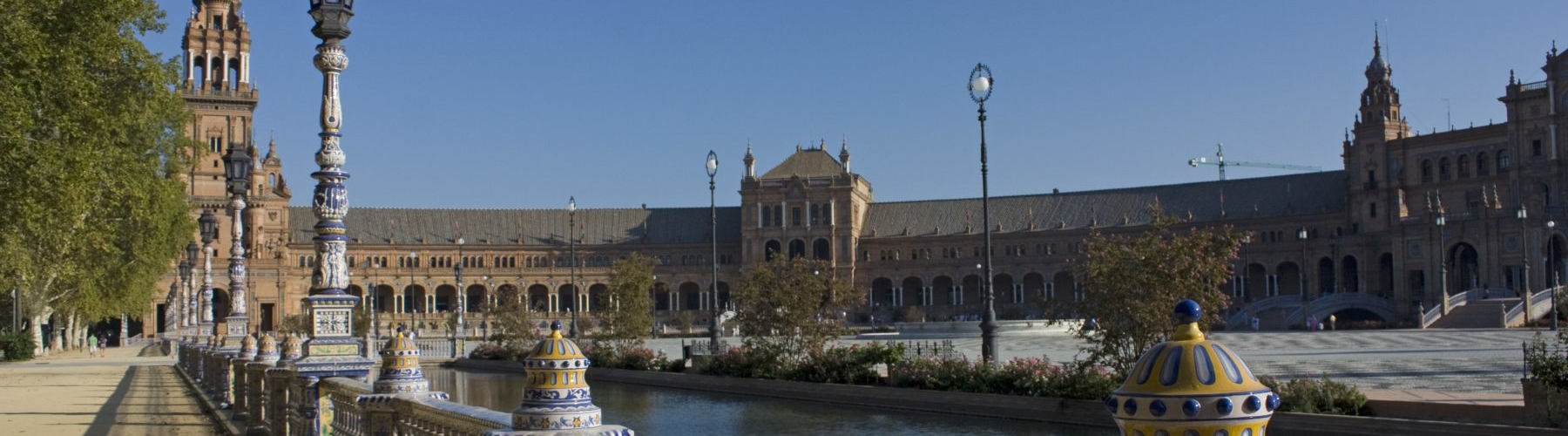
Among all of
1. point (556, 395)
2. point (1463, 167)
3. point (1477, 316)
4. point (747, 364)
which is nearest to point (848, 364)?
point (747, 364)

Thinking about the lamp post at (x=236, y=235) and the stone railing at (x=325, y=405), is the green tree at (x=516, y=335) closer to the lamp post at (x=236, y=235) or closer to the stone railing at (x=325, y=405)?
the lamp post at (x=236, y=235)

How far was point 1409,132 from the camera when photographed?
350ft

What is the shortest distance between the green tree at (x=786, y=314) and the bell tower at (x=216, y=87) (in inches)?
3298

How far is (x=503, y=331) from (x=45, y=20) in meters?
27.4

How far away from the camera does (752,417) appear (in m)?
25.3

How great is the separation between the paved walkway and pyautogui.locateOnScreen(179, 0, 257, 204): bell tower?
70.0 meters

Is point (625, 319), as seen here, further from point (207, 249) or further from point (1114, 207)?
point (1114, 207)

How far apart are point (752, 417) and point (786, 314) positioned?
6.49 meters

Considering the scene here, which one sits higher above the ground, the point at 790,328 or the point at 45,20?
the point at 45,20

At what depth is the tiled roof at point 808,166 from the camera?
12642cm

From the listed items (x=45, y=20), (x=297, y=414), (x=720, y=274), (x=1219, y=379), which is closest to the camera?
(x=1219, y=379)

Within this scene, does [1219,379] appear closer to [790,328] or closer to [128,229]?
[790,328]

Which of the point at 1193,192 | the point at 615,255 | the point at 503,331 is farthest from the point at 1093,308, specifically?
the point at 615,255

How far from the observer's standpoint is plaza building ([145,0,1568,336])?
85125 mm
